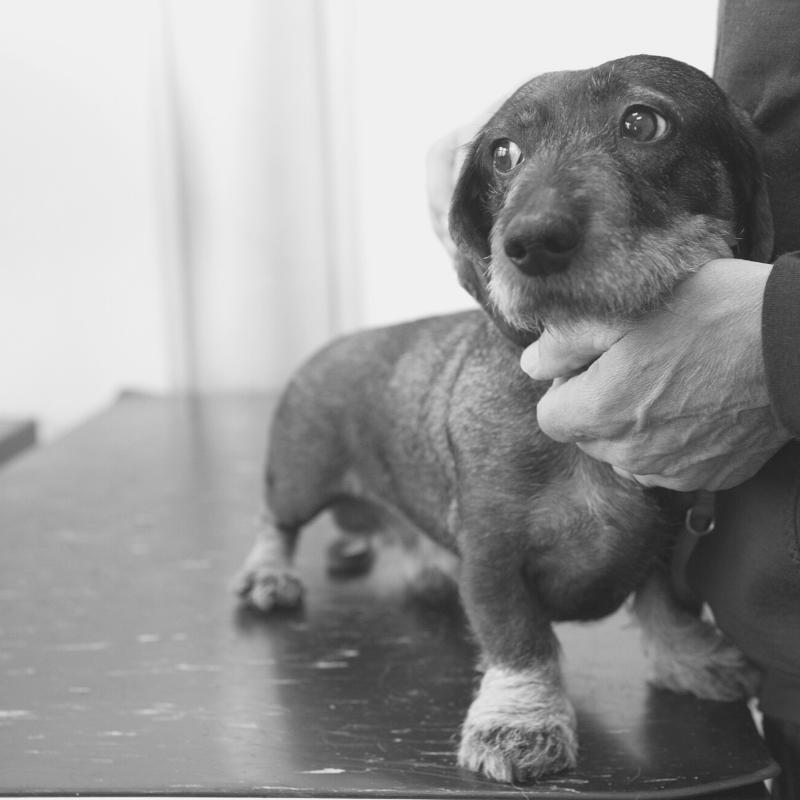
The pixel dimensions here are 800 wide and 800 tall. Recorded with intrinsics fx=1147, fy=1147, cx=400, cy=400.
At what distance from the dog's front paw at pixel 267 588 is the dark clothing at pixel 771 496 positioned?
2.12ft

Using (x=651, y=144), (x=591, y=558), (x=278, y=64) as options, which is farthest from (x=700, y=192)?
(x=278, y=64)

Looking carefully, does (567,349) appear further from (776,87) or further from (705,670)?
(705,670)

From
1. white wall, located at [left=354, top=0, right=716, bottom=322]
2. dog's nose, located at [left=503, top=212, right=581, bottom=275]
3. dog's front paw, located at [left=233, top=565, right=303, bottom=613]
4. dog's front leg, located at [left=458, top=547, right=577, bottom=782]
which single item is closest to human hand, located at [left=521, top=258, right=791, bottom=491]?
dog's nose, located at [left=503, top=212, right=581, bottom=275]

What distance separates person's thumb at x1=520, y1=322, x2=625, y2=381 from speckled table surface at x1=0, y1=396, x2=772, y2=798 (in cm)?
41

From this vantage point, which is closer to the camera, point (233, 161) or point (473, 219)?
point (473, 219)

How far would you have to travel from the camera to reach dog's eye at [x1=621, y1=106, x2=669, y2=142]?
3.52 ft

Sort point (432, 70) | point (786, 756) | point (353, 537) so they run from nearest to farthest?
point (786, 756) → point (353, 537) → point (432, 70)

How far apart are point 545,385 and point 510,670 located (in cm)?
32

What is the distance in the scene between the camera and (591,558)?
1241mm

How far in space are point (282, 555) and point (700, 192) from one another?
2.99ft

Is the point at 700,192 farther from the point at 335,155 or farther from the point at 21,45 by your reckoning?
the point at 21,45

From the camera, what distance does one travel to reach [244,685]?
139 centimetres

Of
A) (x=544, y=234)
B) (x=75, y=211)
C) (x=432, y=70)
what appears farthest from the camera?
(x=75, y=211)

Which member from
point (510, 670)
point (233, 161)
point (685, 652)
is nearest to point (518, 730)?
point (510, 670)
